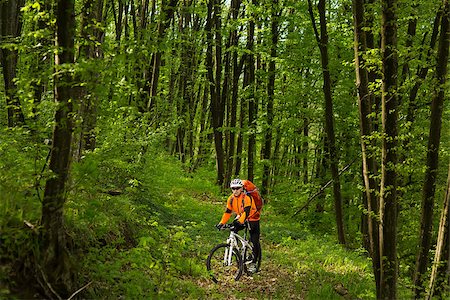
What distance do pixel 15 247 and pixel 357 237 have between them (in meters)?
19.2

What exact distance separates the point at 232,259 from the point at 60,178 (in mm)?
5588

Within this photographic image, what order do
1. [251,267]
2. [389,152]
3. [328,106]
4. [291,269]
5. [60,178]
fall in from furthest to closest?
1. [328,106]
2. [291,269]
3. [251,267]
4. [389,152]
5. [60,178]

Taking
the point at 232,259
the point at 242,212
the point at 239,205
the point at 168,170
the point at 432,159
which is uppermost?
the point at 432,159

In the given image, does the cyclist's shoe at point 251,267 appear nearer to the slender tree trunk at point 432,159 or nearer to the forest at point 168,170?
the forest at point 168,170

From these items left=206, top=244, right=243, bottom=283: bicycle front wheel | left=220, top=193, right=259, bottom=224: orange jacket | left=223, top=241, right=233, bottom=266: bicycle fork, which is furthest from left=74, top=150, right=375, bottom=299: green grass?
left=220, top=193, right=259, bottom=224: orange jacket

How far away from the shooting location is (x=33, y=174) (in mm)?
5844

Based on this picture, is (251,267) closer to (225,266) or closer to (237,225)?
(225,266)

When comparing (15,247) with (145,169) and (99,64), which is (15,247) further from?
(145,169)

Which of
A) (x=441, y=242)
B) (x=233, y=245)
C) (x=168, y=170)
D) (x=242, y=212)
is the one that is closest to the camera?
(x=441, y=242)

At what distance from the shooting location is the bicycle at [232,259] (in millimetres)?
9945

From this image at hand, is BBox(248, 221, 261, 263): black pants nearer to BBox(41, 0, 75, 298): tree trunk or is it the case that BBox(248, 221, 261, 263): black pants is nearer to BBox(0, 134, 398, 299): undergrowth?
BBox(0, 134, 398, 299): undergrowth

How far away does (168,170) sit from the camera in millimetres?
20828

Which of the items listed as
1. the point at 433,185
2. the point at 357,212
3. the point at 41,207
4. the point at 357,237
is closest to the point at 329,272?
the point at 433,185

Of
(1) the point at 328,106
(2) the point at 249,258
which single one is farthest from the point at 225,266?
(1) the point at 328,106
